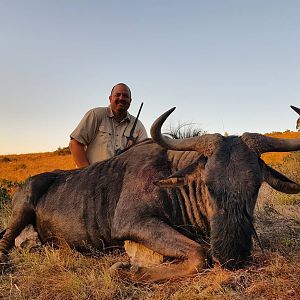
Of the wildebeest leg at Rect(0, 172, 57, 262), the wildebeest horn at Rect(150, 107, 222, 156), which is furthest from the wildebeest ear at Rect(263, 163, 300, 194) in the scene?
the wildebeest leg at Rect(0, 172, 57, 262)

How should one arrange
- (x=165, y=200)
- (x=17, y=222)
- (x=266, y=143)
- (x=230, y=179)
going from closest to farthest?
1. (x=230, y=179)
2. (x=266, y=143)
3. (x=165, y=200)
4. (x=17, y=222)

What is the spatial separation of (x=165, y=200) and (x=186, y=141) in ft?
2.25

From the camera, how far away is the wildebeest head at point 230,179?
377 cm

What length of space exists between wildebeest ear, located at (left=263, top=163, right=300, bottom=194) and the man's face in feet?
12.5

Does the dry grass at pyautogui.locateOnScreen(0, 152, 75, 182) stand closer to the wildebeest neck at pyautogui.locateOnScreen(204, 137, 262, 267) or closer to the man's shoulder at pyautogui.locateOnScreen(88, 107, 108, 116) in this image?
the man's shoulder at pyautogui.locateOnScreen(88, 107, 108, 116)

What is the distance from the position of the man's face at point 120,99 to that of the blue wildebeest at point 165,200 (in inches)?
79.9

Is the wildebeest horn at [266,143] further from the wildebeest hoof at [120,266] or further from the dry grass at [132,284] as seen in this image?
the wildebeest hoof at [120,266]

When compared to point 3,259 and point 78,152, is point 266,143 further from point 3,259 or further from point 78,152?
point 78,152

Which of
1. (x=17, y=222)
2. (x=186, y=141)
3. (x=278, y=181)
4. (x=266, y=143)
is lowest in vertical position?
(x=17, y=222)

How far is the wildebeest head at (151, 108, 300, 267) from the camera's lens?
3771 mm

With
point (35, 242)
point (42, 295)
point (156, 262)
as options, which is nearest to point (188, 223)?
point (156, 262)

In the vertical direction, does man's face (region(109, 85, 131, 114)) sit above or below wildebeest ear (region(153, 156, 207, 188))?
above

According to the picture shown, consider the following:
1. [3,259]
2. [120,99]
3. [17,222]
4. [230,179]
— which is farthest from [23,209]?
[230,179]

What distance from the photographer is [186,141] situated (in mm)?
4570
